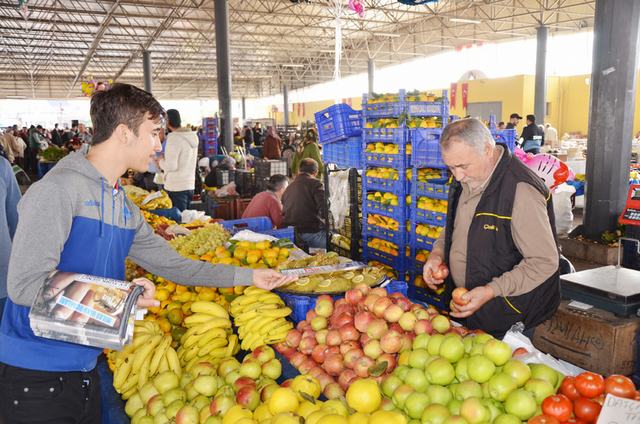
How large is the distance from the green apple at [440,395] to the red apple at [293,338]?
32.4 inches

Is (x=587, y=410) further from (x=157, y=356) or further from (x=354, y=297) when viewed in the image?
(x=157, y=356)

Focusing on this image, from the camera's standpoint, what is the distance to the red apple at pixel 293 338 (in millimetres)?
2355

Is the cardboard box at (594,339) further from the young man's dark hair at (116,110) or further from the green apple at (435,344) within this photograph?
the young man's dark hair at (116,110)

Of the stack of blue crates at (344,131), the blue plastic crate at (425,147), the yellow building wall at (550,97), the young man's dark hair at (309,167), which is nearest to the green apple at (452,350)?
the blue plastic crate at (425,147)

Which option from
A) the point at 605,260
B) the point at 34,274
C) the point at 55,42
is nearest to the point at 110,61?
the point at 55,42

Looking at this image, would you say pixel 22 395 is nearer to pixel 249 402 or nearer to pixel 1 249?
pixel 249 402

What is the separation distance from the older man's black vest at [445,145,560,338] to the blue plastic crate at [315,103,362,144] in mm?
3600

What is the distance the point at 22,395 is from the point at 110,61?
103ft

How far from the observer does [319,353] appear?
2.19m

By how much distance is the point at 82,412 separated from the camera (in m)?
1.85

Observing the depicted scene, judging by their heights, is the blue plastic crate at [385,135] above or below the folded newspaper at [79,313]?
above

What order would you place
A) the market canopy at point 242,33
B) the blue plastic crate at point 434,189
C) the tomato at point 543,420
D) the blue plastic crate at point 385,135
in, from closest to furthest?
the tomato at point 543,420 → the blue plastic crate at point 434,189 → the blue plastic crate at point 385,135 → the market canopy at point 242,33

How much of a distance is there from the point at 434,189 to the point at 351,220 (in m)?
1.31

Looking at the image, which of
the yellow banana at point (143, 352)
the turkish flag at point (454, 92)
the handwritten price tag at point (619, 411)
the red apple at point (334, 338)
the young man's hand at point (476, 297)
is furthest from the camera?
the turkish flag at point (454, 92)
